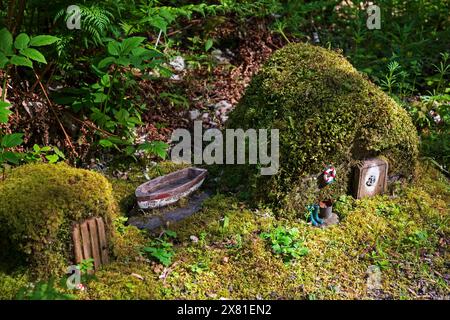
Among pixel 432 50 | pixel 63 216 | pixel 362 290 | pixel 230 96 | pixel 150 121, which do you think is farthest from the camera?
pixel 432 50

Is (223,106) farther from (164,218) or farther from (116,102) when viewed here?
(164,218)

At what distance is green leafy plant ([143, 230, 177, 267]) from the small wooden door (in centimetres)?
31

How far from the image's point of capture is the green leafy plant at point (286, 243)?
12.8ft

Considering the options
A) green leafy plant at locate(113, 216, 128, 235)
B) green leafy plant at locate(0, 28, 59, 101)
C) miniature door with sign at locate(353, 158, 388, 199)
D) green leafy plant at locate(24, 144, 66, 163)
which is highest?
green leafy plant at locate(0, 28, 59, 101)

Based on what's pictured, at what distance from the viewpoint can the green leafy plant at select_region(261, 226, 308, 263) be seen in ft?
12.8

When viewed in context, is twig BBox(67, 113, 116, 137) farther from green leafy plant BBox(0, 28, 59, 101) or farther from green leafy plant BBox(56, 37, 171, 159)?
green leafy plant BBox(0, 28, 59, 101)

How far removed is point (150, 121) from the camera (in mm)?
5367

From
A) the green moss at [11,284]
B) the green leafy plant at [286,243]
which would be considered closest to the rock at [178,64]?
the green leafy plant at [286,243]

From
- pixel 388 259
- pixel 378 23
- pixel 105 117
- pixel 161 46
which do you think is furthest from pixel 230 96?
pixel 388 259

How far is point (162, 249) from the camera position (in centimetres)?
386

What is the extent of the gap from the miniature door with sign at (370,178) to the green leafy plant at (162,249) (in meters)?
1.51

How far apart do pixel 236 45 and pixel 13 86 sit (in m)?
2.72

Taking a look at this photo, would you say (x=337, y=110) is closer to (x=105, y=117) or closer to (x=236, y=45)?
(x=105, y=117)

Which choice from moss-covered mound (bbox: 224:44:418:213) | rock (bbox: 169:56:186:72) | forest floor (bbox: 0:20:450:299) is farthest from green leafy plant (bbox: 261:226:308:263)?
rock (bbox: 169:56:186:72)
